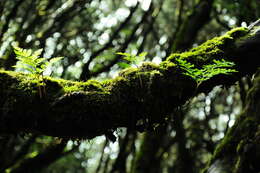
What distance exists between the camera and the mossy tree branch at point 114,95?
2.32 meters

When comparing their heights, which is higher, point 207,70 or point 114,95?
point 207,70

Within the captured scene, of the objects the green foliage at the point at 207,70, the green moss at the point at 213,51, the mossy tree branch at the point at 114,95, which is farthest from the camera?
the green moss at the point at 213,51

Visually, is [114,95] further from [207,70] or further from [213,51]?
[213,51]

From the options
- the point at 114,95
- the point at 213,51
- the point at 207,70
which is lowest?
the point at 114,95

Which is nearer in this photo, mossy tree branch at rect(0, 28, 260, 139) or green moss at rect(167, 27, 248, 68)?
mossy tree branch at rect(0, 28, 260, 139)

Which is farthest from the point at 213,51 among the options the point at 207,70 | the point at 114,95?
the point at 114,95

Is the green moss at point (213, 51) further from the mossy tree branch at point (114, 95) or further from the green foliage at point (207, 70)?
the green foliage at point (207, 70)

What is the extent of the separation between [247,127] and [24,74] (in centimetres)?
364

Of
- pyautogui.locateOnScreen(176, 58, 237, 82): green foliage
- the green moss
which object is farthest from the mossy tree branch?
pyautogui.locateOnScreen(176, 58, 237, 82): green foliage

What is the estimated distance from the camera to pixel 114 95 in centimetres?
257

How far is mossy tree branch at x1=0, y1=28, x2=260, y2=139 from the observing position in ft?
7.63

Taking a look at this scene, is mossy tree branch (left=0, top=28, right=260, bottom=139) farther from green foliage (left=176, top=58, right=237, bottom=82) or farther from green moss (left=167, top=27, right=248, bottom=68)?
green foliage (left=176, top=58, right=237, bottom=82)

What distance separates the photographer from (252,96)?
4.70m

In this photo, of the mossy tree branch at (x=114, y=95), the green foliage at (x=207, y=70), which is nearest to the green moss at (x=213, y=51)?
the mossy tree branch at (x=114, y=95)
